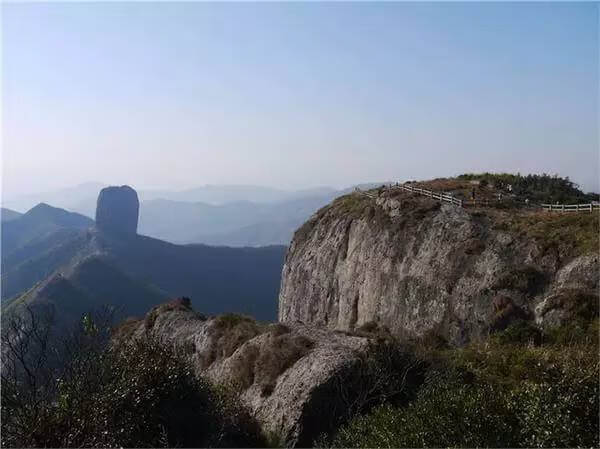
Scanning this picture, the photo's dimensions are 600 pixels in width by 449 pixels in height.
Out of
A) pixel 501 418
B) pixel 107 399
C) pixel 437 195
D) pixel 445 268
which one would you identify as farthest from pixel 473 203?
pixel 107 399

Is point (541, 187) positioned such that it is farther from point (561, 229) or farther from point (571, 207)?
point (561, 229)

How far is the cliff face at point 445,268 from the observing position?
29.9 meters

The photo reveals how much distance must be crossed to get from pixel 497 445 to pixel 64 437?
10571 millimetres

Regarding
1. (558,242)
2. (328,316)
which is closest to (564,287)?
(558,242)

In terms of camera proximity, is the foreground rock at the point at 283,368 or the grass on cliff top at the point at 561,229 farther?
the grass on cliff top at the point at 561,229

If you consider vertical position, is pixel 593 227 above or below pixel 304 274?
above

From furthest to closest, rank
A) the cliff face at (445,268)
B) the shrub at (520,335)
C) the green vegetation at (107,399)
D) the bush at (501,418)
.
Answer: the cliff face at (445,268), the shrub at (520,335), the green vegetation at (107,399), the bush at (501,418)

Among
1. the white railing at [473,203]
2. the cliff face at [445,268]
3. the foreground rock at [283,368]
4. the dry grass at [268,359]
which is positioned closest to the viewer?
the foreground rock at [283,368]

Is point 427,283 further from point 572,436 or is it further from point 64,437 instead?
point 64,437

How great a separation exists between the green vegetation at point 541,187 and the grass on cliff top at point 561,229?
6941 mm

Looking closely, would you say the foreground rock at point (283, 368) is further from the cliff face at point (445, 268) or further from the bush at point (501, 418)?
the cliff face at point (445, 268)

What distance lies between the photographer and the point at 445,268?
36.0m

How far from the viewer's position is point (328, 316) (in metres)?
49.7

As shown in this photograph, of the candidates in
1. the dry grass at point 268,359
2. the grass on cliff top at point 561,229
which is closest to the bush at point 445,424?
the dry grass at point 268,359
